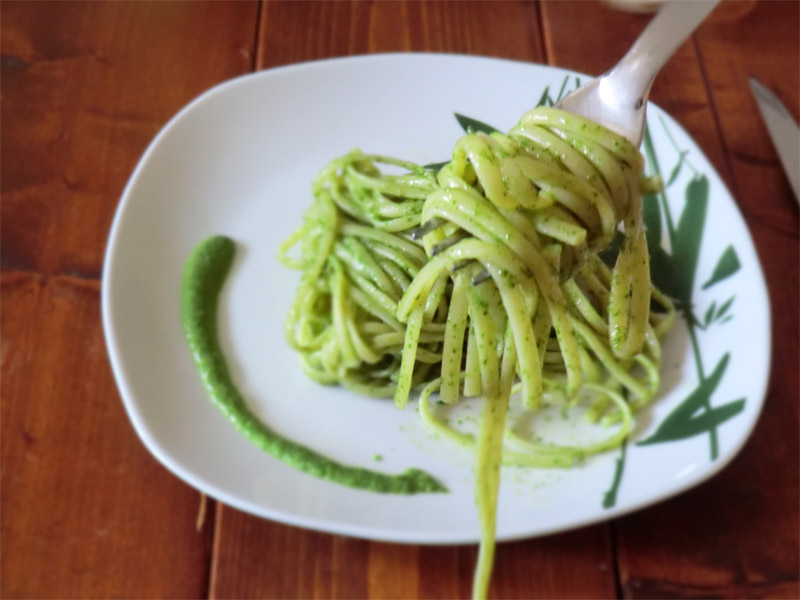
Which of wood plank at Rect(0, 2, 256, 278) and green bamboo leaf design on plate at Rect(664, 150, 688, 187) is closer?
green bamboo leaf design on plate at Rect(664, 150, 688, 187)

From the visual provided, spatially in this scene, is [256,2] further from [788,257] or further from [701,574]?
[701,574]

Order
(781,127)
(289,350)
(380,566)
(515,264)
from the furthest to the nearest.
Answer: (781,127) → (289,350) → (380,566) → (515,264)

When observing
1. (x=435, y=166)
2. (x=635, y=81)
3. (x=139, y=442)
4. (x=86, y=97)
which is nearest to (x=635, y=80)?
(x=635, y=81)

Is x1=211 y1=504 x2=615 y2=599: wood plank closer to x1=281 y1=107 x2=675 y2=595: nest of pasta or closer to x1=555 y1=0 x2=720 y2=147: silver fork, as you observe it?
x1=281 y1=107 x2=675 y2=595: nest of pasta

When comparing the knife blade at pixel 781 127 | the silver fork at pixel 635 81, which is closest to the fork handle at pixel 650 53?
the silver fork at pixel 635 81

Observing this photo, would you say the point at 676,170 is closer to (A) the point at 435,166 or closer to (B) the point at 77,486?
(A) the point at 435,166

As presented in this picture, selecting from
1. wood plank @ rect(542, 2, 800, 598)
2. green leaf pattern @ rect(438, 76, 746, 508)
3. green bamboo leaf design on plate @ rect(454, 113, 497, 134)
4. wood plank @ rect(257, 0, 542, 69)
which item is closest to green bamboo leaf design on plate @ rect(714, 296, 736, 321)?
green leaf pattern @ rect(438, 76, 746, 508)

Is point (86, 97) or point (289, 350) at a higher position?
point (86, 97)

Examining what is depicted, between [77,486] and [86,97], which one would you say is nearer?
[77,486]
